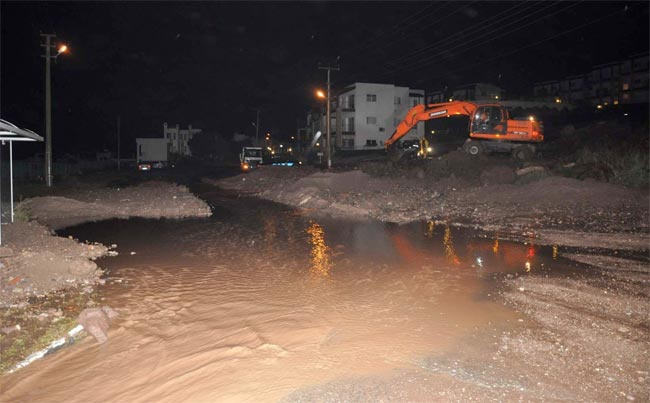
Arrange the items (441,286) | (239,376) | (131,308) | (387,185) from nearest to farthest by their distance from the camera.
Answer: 1. (239,376)
2. (131,308)
3. (441,286)
4. (387,185)

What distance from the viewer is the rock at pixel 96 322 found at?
253 inches

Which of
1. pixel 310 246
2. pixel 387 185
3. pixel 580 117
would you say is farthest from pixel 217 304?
pixel 580 117

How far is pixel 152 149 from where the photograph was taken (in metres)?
68.1

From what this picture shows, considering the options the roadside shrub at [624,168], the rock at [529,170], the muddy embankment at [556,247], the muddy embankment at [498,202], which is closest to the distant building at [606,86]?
the roadside shrub at [624,168]

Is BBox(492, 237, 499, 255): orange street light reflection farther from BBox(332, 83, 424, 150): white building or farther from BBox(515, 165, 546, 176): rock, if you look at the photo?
BBox(332, 83, 424, 150): white building

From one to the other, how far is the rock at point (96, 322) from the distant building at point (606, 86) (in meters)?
63.9

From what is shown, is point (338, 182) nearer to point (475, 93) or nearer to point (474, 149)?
point (474, 149)

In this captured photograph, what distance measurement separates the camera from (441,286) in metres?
8.98

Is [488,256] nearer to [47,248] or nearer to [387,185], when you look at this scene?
[47,248]

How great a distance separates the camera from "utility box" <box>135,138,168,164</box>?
6738 centimetres

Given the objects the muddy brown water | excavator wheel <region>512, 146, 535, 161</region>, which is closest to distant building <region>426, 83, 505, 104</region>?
excavator wheel <region>512, 146, 535, 161</region>

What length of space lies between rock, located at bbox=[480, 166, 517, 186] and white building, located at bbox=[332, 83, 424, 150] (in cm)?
3790

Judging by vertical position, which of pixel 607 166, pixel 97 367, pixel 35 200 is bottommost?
pixel 97 367

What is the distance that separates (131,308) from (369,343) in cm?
390
